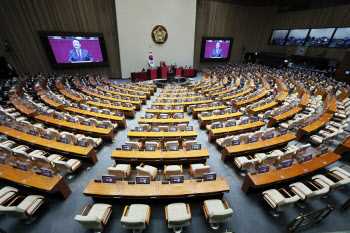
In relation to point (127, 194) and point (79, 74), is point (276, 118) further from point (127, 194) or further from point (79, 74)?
point (79, 74)

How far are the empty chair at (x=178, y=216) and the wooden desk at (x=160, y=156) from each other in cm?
160

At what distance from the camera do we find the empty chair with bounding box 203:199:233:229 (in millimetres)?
3264

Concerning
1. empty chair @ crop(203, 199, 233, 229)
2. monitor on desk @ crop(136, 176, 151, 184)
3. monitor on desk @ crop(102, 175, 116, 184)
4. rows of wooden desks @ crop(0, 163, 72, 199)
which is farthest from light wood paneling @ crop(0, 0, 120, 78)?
empty chair @ crop(203, 199, 233, 229)

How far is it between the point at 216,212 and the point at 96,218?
259 centimetres

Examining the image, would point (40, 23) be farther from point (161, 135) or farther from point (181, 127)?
point (181, 127)

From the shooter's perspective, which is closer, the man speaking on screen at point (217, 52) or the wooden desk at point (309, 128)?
the wooden desk at point (309, 128)

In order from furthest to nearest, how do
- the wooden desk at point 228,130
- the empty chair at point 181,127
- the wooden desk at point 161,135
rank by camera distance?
the empty chair at point 181,127, the wooden desk at point 228,130, the wooden desk at point 161,135

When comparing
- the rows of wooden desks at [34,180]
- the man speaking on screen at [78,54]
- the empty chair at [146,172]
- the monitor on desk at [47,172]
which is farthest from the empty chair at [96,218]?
the man speaking on screen at [78,54]

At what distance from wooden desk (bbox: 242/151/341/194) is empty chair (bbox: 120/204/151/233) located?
9.79ft

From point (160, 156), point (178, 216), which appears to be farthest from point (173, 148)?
point (178, 216)

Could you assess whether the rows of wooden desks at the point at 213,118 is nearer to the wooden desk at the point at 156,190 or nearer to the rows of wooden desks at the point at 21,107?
the wooden desk at the point at 156,190

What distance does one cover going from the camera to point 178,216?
10.5 ft

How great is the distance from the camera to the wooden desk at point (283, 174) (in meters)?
4.20

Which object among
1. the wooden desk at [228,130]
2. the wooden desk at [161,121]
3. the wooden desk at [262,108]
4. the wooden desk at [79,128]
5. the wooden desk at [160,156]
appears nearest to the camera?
the wooden desk at [160,156]
